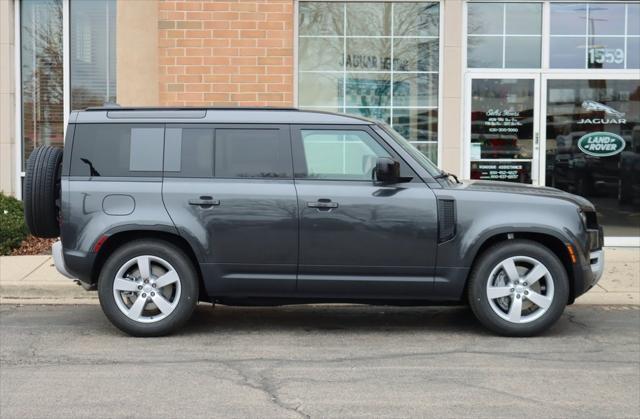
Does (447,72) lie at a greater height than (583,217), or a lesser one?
greater

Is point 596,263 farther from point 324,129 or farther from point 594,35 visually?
point 594,35

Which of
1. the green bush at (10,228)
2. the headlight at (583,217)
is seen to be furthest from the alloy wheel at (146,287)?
the green bush at (10,228)

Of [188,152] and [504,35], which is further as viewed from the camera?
[504,35]

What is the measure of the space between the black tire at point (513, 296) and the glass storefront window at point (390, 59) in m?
5.19

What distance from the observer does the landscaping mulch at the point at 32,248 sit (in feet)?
35.7

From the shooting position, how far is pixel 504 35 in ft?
38.3

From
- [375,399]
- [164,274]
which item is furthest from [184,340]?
[375,399]

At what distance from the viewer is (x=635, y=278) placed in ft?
30.9

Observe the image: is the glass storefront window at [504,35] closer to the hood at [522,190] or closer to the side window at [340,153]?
the hood at [522,190]

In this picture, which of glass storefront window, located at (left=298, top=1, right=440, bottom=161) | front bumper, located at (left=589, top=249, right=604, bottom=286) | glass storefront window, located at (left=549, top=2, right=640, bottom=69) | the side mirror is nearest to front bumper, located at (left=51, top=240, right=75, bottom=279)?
the side mirror

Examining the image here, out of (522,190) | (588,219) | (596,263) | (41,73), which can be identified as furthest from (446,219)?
(41,73)

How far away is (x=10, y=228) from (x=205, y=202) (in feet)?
17.1

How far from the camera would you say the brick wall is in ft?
37.7

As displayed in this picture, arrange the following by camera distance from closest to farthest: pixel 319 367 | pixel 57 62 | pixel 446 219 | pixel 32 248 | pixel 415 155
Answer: pixel 319 367 → pixel 446 219 → pixel 415 155 → pixel 32 248 → pixel 57 62
